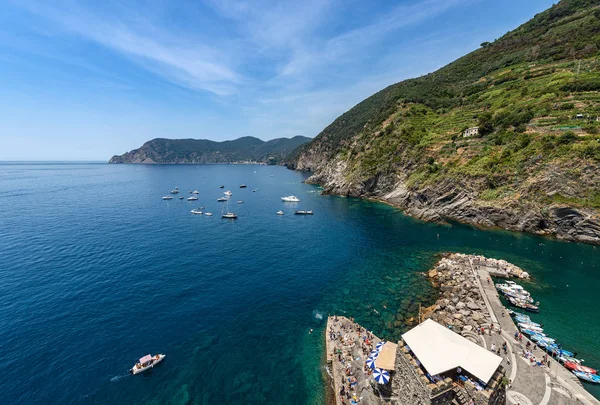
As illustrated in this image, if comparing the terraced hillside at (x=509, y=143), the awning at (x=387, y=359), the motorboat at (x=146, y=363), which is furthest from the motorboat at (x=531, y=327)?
the terraced hillside at (x=509, y=143)

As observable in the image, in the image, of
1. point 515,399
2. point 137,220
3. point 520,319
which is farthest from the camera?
point 137,220

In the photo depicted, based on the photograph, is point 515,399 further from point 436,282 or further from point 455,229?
point 455,229

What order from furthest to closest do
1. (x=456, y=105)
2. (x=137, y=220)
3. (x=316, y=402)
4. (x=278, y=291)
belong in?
(x=456, y=105)
(x=137, y=220)
(x=278, y=291)
(x=316, y=402)

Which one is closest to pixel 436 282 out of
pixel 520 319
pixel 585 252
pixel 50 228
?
pixel 520 319

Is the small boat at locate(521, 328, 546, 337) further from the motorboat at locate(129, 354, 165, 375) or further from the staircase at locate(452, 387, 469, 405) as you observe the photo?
the motorboat at locate(129, 354, 165, 375)

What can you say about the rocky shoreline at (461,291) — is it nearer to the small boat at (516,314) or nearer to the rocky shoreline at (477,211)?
the small boat at (516,314)

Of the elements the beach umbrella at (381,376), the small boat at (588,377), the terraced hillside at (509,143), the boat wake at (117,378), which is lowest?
the boat wake at (117,378)

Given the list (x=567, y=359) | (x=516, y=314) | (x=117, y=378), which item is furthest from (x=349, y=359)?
(x=516, y=314)
